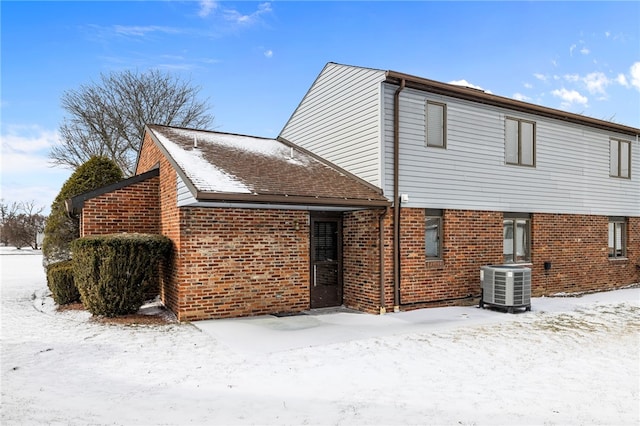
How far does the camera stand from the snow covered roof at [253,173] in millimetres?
7730

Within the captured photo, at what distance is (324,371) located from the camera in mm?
5301

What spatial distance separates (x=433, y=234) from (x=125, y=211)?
7265 mm

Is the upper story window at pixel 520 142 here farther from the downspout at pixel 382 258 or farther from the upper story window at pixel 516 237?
the downspout at pixel 382 258

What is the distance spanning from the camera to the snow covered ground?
4.10 metres

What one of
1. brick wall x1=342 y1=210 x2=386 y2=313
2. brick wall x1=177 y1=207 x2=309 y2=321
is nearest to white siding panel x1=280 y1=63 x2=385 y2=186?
brick wall x1=342 y1=210 x2=386 y2=313

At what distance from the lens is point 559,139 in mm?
12008

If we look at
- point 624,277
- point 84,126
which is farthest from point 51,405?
point 84,126

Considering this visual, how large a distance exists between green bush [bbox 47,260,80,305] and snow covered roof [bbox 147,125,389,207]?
3770mm

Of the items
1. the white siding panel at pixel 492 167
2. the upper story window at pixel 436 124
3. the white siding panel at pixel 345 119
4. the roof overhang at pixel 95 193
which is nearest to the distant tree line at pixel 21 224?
the roof overhang at pixel 95 193

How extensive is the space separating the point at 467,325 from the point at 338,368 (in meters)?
3.73

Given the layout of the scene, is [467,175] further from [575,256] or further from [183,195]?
[183,195]

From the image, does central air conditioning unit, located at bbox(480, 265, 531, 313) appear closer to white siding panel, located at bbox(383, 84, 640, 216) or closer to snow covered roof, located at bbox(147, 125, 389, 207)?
white siding panel, located at bbox(383, 84, 640, 216)

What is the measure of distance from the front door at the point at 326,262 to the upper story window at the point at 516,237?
14.7 feet

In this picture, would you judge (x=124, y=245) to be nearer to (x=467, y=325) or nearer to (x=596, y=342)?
(x=467, y=325)
